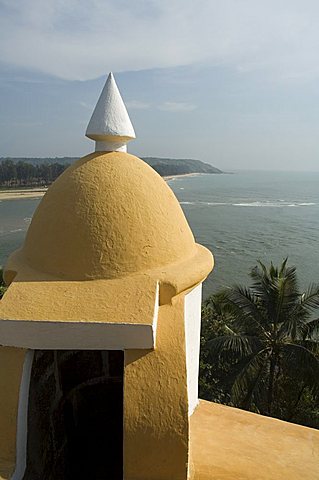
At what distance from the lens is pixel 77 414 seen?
5453 millimetres

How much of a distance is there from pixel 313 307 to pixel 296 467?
27.1 ft

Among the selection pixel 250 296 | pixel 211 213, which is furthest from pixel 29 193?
pixel 250 296

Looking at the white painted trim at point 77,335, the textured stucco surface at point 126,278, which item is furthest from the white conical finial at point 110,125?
the white painted trim at point 77,335

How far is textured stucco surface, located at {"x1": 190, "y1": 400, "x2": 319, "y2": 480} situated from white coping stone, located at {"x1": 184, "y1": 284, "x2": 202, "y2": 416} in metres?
0.38

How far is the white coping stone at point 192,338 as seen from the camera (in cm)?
492

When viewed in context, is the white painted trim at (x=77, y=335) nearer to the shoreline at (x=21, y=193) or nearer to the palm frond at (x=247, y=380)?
the palm frond at (x=247, y=380)

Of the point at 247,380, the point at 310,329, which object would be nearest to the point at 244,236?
the point at 310,329

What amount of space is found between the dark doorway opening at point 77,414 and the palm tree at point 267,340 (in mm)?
6327

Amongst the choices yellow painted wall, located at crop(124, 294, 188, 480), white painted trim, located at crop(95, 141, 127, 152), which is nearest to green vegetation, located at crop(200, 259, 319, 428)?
white painted trim, located at crop(95, 141, 127, 152)

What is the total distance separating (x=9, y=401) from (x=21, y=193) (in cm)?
10567

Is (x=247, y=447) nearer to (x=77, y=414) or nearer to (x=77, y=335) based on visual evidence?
(x=77, y=414)

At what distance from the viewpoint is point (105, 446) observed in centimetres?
588

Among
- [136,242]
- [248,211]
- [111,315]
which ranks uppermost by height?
[136,242]

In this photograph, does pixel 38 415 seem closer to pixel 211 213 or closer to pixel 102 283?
pixel 102 283
